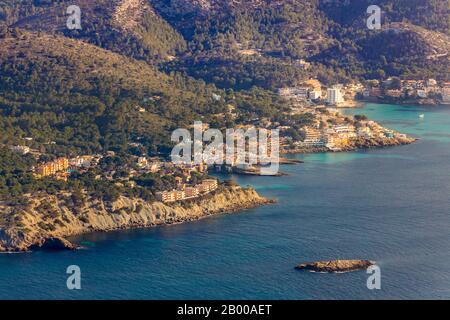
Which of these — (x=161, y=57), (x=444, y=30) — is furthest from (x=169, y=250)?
(x=444, y=30)

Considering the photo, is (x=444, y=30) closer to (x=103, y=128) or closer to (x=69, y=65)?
(x=69, y=65)

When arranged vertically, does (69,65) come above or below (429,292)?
above

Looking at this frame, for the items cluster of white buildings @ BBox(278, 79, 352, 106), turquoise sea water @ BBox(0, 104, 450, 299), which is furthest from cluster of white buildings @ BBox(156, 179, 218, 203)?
cluster of white buildings @ BBox(278, 79, 352, 106)

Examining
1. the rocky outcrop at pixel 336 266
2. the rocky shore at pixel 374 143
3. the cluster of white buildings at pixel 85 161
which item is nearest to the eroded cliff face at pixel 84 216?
the cluster of white buildings at pixel 85 161

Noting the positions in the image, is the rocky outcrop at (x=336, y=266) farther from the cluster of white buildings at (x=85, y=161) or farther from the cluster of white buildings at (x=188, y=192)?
the cluster of white buildings at (x=85, y=161)

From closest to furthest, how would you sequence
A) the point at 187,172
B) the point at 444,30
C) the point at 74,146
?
the point at 187,172
the point at 74,146
the point at 444,30
